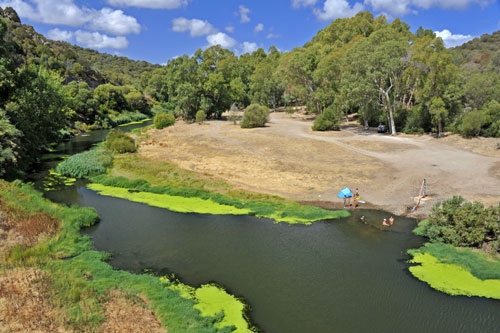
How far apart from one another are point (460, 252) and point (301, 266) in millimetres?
9250

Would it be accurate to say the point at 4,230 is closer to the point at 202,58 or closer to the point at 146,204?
the point at 146,204

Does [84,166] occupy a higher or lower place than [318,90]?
lower

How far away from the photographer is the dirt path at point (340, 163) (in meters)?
28.2

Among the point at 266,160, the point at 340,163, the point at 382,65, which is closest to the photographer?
the point at 340,163

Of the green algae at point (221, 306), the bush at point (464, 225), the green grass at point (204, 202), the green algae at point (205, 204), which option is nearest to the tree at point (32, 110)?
the green grass at point (204, 202)

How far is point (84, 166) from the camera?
118 ft

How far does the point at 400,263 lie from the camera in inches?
715

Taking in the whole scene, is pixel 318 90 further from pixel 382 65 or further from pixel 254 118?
pixel 382 65

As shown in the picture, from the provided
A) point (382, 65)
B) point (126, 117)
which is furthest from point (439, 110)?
point (126, 117)

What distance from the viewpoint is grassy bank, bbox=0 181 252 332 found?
1259 centimetres

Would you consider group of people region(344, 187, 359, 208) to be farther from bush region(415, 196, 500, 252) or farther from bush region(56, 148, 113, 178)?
bush region(56, 148, 113, 178)

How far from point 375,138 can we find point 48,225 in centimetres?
4557

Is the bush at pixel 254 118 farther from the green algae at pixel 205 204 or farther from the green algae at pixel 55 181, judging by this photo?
the green algae at pixel 55 181

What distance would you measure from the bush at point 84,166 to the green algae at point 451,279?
31.8m
